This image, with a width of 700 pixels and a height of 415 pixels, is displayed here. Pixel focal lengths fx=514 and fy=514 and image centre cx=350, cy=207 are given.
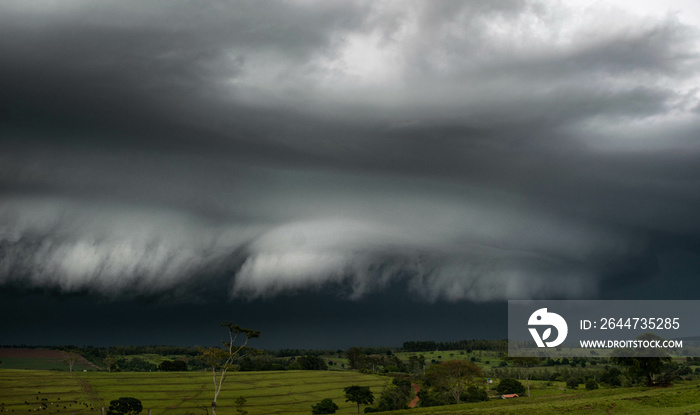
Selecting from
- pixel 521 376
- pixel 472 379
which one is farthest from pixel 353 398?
pixel 521 376

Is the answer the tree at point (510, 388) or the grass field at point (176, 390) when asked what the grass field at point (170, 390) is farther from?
the tree at point (510, 388)

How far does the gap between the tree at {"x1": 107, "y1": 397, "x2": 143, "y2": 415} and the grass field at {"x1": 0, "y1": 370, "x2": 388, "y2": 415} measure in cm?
879

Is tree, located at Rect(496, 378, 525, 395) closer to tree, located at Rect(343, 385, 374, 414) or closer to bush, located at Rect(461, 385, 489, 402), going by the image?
bush, located at Rect(461, 385, 489, 402)

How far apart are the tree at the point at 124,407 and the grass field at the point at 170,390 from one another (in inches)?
346

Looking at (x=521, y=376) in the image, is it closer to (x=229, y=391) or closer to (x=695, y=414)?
(x=229, y=391)

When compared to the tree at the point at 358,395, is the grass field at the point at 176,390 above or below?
below

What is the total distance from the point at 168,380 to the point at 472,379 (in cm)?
9685

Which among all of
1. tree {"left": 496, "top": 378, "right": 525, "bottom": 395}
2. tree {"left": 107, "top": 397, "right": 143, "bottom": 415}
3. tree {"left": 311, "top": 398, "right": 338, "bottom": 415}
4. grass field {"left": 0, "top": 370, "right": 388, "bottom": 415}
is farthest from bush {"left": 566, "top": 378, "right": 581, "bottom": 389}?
tree {"left": 107, "top": 397, "right": 143, "bottom": 415}

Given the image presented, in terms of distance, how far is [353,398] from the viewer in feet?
425

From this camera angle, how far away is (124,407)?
389 feet

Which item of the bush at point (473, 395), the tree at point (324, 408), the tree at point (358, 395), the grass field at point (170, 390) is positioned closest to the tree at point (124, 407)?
the grass field at point (170, 390)

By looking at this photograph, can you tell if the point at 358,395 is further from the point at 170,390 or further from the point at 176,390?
the point at 170,390

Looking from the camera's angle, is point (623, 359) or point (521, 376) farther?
point (521, 376)

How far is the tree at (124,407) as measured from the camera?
118 m
